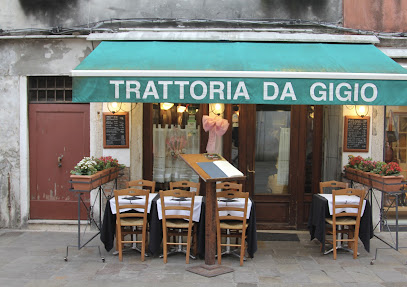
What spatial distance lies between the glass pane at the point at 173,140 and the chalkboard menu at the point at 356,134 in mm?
2868

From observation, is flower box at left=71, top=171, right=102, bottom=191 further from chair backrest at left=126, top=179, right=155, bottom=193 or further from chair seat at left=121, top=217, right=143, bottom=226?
chair backrest at left=126, top=179, right=155, bottom=193

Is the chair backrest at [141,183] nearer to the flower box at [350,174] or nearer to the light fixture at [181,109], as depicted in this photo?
the light fixture at [181,109]

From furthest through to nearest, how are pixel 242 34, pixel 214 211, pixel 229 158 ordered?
pixel 229 158
pixel 242 34
pixel 214 211

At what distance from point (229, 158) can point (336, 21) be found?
3.32 metres

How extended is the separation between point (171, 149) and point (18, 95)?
10.3 feet

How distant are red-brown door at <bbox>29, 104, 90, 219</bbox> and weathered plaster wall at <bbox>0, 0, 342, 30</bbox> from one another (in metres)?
1.67

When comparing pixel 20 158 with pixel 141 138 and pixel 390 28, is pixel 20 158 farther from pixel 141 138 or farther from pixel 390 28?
pixel 390 28

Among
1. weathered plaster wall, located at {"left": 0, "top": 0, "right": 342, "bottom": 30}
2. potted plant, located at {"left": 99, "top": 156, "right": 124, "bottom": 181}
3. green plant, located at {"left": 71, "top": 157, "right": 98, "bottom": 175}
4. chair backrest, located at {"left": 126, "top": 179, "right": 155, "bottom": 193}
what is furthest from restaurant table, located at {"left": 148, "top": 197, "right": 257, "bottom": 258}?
weathered plaster wall, located at {"left": 0, "top": 0, "right": 342, "bottom": 30}

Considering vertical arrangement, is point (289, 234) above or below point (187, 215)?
below

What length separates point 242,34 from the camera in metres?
7.97

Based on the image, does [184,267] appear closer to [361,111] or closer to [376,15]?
[361,111]

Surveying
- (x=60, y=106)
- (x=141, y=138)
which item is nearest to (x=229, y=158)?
(x=141, y=138)

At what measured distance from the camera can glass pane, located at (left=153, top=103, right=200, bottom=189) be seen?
28.1 feet

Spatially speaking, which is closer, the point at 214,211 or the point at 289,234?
the point at 214,211
